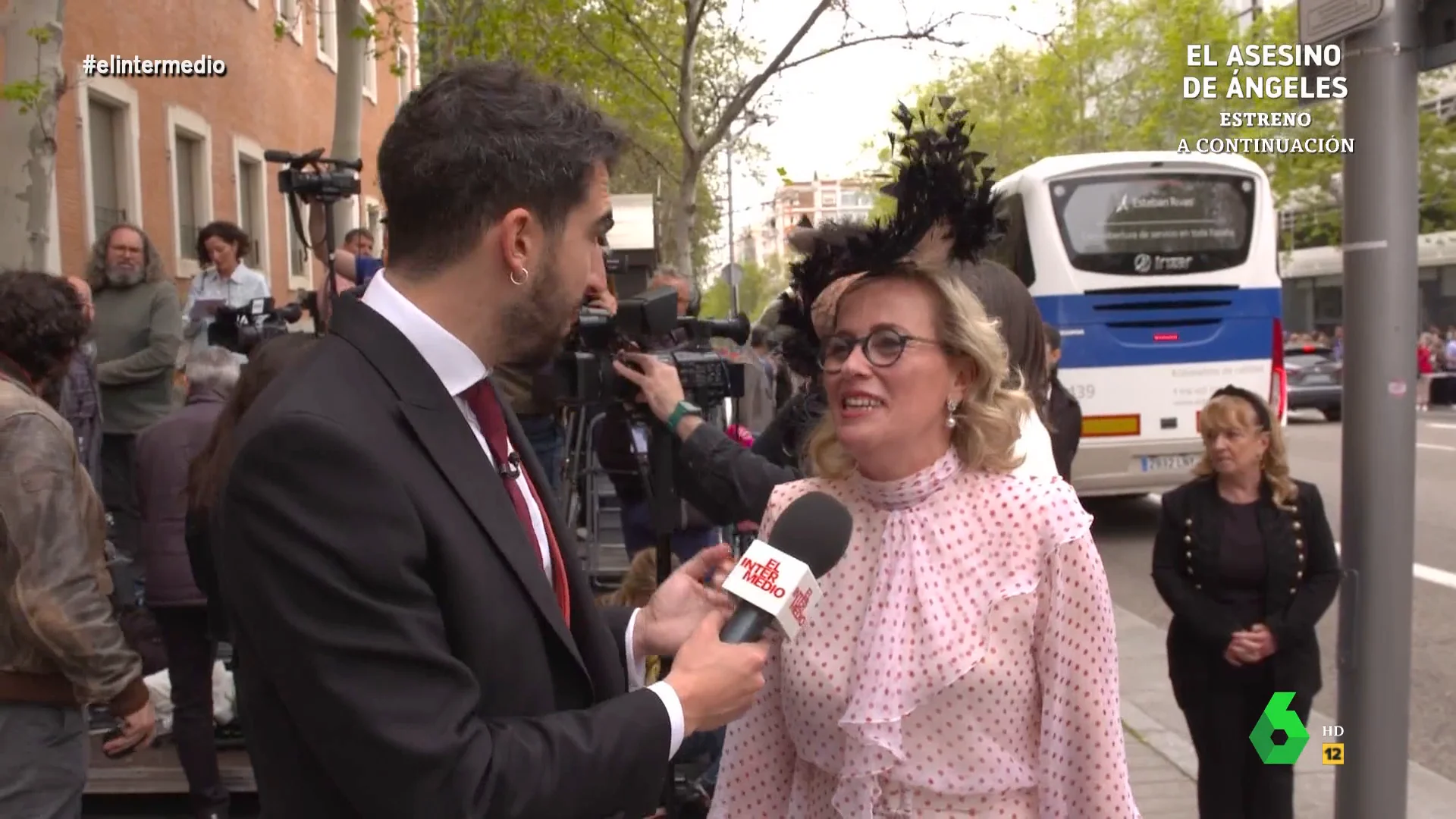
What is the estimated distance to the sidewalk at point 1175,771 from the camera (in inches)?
195

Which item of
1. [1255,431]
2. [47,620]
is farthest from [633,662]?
[1255,431]

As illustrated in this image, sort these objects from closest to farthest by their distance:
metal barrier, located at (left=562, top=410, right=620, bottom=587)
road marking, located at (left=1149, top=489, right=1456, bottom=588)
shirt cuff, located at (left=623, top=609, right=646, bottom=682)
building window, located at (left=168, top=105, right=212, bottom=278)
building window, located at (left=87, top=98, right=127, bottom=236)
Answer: shirt cuff, located at (left=623, top=609, right=646, bottom=682), metal barrier, located at (left=562, top=410, right=620, bottom=587), road marking, located at (left=1149, top=489, right=1456, bottom=588), building window, located at (left=87, top=98, right=127, bottom=236), building window, located at (left=168, top=105, right=212, bottom=278)

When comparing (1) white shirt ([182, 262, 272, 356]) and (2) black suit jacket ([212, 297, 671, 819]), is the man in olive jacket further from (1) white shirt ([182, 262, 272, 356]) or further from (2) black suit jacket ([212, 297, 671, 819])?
(2) black suit jacket ([212, 297, 671, 819])

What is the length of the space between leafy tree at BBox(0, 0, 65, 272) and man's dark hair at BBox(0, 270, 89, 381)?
9.89ft

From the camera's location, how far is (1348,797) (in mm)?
3553

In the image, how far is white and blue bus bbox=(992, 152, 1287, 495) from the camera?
467 inches

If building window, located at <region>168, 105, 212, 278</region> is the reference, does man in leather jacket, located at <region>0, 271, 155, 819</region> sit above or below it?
below

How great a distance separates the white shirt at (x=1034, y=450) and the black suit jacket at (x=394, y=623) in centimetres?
122

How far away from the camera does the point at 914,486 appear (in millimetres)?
2357

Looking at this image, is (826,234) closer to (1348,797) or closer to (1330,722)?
(1348,797)

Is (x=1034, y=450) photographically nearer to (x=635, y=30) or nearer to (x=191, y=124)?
(x=191, y=124)

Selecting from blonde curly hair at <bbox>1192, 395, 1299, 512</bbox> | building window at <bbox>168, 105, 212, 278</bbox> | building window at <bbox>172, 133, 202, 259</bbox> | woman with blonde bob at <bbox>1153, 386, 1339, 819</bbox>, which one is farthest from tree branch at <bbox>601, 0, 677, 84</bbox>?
woman with blonde bob at <bbox>1153, 386, 1339, 819</bbox>

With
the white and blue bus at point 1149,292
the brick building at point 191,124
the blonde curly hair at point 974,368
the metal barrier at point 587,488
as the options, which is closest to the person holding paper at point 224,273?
the brick building at point 191,124

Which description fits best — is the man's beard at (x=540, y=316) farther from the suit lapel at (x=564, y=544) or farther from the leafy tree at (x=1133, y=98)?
the leafy tree at (x=1133, y=98)
